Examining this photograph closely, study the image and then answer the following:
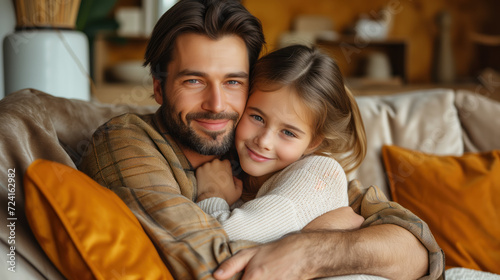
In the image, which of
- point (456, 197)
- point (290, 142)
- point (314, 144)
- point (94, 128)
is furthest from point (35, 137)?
point (456, 197)

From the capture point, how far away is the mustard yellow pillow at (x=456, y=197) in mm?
1586

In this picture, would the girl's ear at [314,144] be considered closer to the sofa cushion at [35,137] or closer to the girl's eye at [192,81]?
the girl's eye at [192,81]

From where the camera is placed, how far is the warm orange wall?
13.4 feet

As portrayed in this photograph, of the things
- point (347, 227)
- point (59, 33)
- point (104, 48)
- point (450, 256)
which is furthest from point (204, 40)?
point (104, 48)

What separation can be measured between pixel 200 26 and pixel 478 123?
4.03 feet

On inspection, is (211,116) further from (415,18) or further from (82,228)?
(415,18)

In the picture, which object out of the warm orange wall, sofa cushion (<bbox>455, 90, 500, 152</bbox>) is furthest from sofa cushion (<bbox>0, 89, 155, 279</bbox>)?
the warm orange wall

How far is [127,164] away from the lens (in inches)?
43.6

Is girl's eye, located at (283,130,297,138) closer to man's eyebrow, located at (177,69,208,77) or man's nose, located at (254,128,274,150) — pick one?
man's nose, located at (254,128,274,150)

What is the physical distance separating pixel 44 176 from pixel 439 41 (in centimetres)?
390

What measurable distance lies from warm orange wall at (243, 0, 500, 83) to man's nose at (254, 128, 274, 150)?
2876mm

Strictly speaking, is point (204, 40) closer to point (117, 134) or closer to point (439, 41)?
point (117, 134)

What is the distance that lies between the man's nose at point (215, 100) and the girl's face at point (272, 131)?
0.09 metres

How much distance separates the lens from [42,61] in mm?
1834
